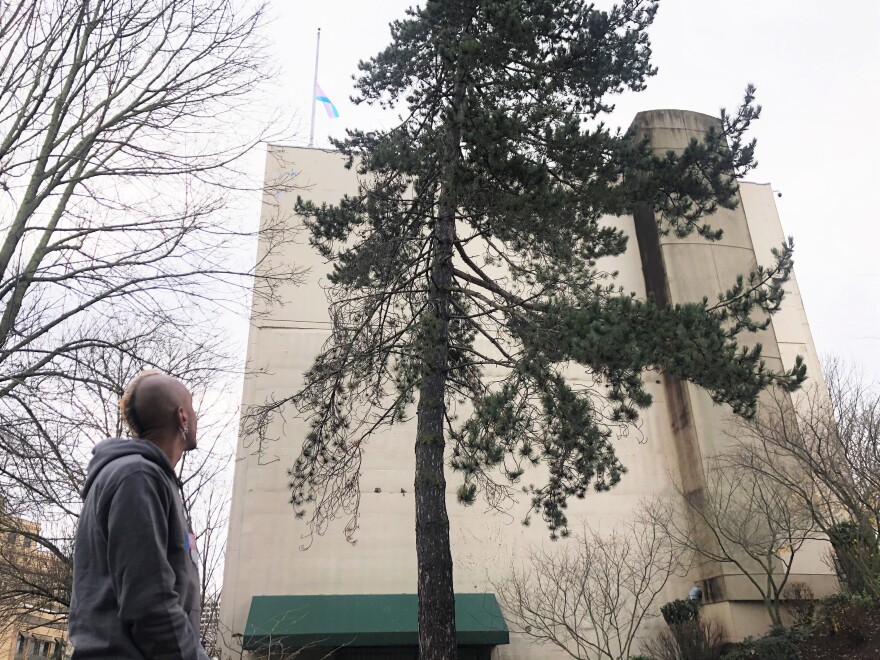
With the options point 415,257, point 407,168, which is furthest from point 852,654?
point 407,168

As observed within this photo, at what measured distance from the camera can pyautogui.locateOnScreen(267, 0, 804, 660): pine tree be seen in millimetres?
7820

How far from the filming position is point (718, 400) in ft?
26.1

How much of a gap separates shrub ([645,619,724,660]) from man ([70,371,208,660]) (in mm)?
17268

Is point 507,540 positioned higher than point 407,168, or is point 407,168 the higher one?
point 407,168

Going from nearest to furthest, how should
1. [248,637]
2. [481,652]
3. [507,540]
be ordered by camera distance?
[248,637], [481,652], [507,540]

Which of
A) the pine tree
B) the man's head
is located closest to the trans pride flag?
the pine tree

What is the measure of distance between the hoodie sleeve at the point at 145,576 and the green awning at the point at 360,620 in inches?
565

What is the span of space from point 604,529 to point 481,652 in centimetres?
477

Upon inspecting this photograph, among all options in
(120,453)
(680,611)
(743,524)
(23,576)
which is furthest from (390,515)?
(120,453)

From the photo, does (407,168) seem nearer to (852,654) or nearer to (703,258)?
(852,654)

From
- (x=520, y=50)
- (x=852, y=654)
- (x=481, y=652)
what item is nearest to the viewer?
(x=520, y=50)

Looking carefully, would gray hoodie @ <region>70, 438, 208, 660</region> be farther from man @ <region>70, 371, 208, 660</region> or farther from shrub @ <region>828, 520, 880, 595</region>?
shrub @ <region>828, 520, 880, 595</region>

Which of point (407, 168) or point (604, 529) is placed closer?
point (407, 168)

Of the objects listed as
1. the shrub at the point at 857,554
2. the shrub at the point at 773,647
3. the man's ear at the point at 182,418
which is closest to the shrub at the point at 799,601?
the shrub at the point at 857,554
